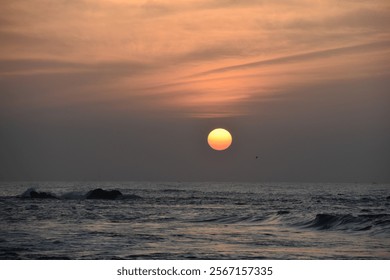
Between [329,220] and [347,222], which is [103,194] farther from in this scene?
[347,222]

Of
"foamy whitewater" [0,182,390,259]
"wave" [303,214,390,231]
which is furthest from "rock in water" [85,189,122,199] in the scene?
"wave" [303,214,390,231]

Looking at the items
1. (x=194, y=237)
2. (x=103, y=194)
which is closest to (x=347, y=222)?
(x=194, y=237)

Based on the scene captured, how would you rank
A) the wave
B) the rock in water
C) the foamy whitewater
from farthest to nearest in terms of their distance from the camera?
1. the rock in water
2. the wave
3. the foamy whitewater

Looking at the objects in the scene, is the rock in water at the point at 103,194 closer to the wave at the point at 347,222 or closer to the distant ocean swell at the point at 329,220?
the distant ocean swell at the point at 329,220

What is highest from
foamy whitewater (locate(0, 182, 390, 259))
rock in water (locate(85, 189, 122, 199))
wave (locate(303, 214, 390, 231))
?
rock in water (locate(85, 189, 122, 199))

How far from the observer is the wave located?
101 ft

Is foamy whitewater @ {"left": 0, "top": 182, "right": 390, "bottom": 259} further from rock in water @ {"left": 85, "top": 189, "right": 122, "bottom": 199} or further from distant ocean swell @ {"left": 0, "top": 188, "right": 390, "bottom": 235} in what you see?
rock in water @ {"left": 85, "top": 189, "right": 122, "bottom": 199}

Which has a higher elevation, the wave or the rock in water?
the rock in water

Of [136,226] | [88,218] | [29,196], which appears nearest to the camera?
[136,226]
